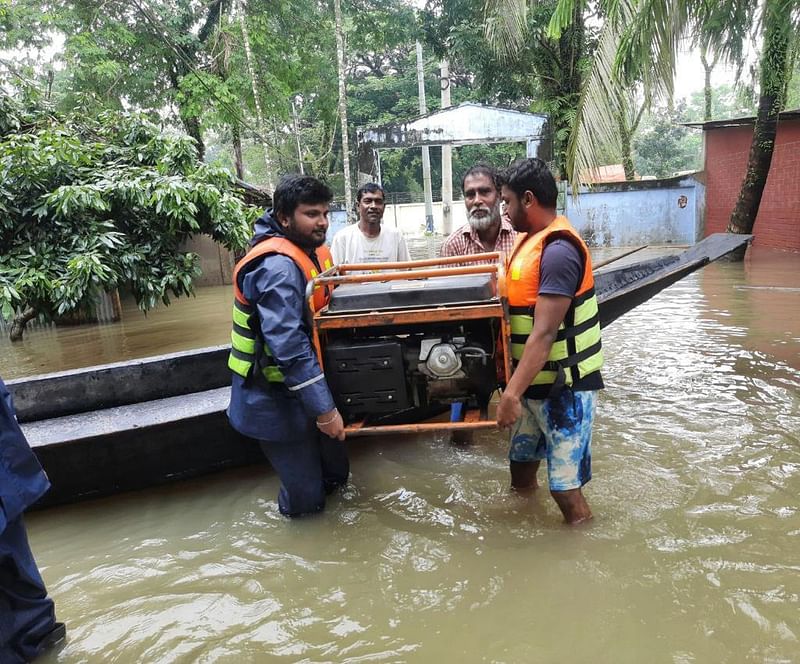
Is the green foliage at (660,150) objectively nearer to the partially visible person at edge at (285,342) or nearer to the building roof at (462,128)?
the building roof at (462,128)

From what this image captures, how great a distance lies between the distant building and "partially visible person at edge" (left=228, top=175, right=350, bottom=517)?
10.8m

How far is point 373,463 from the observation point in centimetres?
351

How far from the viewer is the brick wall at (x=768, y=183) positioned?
10.8 m

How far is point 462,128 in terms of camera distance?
1202 cm

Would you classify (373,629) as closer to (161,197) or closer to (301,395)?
(301,395)

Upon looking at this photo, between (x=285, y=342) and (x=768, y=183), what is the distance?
1234cm

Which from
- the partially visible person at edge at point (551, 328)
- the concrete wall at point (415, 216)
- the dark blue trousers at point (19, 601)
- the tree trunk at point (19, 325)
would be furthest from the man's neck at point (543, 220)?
the concrete wall at point (415, 216)

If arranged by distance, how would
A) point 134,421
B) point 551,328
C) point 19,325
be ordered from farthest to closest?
1. point 19,325
2. point 134,421
3. point 551,328

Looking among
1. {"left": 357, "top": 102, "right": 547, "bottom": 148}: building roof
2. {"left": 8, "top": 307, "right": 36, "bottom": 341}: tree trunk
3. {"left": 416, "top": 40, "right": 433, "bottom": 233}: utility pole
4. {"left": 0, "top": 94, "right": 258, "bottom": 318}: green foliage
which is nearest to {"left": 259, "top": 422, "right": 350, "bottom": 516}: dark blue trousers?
{"left": 0, "top": 94, "right": 258, "bottom": 318}: green foliage

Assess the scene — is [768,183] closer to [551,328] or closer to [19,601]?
[551,328]

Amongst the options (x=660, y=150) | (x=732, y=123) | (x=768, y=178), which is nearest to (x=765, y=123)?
(x=768, y=178)

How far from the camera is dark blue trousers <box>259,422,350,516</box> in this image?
8.68 feet

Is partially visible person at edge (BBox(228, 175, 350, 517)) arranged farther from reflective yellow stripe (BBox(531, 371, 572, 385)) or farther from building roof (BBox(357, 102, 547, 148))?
building roof (BBox(357, 102, 547, 148))

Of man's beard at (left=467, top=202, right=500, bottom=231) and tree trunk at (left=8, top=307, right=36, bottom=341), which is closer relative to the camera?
man's beard at (left=467, top=202, right=500, bottom=231)
